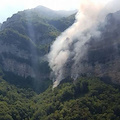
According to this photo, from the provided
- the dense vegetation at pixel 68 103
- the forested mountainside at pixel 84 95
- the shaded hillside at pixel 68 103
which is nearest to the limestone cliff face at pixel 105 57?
the forested mountainside at pixel 84 95

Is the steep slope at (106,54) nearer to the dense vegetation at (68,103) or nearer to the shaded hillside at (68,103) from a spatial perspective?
the dense vegetation at (68,103)

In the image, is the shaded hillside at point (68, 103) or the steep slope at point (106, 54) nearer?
the shaded hillside at point (68, 103)

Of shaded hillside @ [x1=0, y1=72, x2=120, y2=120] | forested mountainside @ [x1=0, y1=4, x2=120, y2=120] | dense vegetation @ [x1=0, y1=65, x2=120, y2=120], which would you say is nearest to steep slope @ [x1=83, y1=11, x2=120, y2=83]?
forested mountainside @ [x1=0, y1=4, x2=120, y2=120]

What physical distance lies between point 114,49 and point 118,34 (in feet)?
47.0

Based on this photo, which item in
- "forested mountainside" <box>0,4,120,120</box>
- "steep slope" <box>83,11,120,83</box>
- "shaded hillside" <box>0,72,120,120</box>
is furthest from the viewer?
"steep slope" <box>83,11,120,83</box>

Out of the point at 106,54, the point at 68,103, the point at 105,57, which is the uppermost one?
the point at 106,54

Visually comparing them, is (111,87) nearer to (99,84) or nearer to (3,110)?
(99,84)

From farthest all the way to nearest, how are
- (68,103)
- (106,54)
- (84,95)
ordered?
(106,54), (84,95), (68,103)

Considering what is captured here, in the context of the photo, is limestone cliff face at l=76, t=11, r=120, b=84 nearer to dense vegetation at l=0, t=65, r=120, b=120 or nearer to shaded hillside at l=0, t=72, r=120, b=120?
dense vegetation at l=0, t=65, r=120, b=120

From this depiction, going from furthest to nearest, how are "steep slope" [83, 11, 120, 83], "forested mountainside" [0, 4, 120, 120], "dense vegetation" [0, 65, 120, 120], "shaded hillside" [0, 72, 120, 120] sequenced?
1. "steep slope" [83, 11, 120, 83]
2. "forested mountainside" [0, 4, 120, 120]
3. "shaded hillside" [0, 72, 120, 120]
4. "dense vegetation" [0, 65, 120, 120]

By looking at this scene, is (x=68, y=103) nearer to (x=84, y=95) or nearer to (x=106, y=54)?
(x=84, y=95)

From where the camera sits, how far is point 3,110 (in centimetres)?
15475

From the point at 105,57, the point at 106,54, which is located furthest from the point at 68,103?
the point at 106,54

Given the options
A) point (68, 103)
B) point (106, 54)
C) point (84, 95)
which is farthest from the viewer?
point (106, 54)
